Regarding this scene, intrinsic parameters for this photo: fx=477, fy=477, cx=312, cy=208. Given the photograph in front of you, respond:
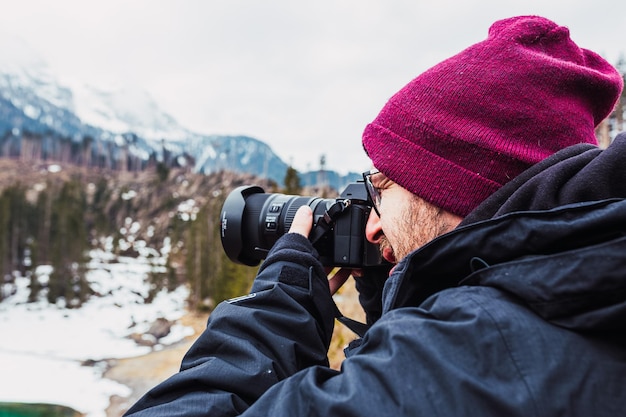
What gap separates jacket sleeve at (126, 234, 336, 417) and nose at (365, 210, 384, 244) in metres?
0.22

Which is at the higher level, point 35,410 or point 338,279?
point 338,279

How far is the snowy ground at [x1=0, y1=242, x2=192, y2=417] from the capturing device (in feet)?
57.9

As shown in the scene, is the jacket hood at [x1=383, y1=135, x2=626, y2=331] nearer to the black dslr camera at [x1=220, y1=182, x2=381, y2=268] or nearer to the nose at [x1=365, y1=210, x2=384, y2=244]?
the nose at [x1=365, y1=210, x2=384, y2=244]

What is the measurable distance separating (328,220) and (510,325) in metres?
0.97

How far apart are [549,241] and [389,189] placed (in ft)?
1.69

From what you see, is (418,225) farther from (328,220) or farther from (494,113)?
(328,220)

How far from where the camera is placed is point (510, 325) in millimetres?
728

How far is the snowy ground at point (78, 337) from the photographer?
17656mm

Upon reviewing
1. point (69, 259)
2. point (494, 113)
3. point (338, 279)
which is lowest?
point (69, 259)

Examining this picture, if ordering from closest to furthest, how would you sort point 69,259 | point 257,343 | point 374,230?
point 257,343 → point 374,230 → point 69,259

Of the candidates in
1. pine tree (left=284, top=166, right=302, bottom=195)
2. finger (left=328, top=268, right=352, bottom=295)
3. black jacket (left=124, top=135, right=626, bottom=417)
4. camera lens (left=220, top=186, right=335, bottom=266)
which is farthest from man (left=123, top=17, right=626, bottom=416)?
pine tree (left=284, top=166, right=302, bottom=195)

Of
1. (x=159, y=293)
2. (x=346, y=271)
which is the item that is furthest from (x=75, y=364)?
(x=346, y=271)

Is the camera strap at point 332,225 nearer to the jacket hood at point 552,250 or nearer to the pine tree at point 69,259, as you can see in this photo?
the jacket hood at point 552,250

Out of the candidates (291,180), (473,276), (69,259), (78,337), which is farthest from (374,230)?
(69,259)
